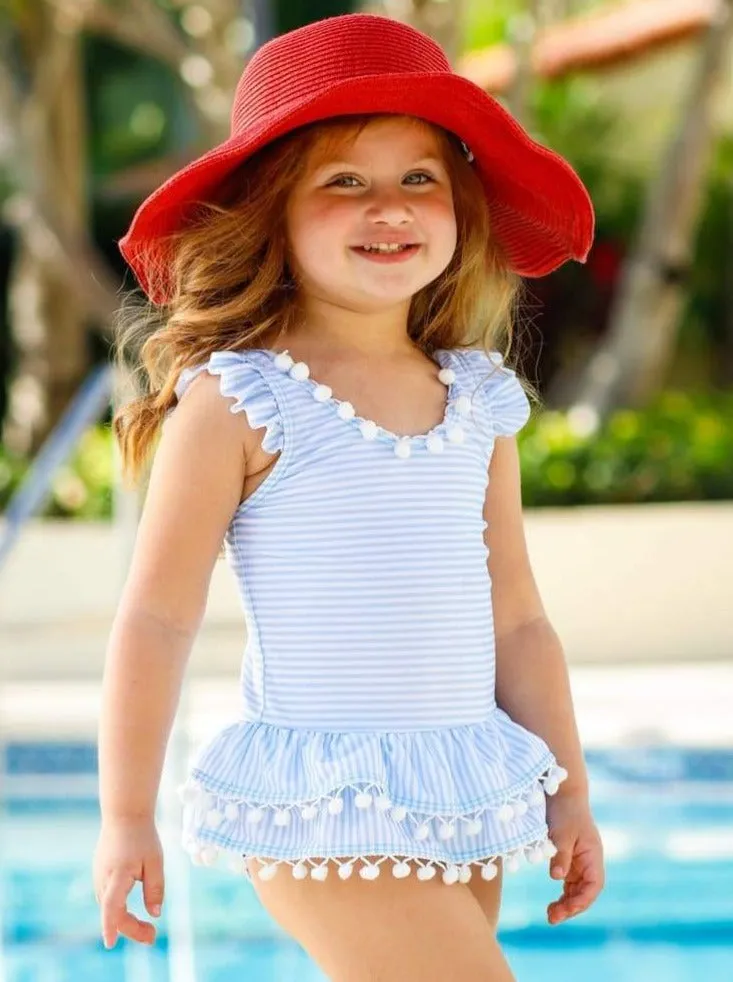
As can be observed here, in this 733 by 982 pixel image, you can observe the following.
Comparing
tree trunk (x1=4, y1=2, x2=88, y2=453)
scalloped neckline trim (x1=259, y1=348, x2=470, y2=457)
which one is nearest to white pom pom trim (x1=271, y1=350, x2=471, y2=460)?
scalloped neckline trim (x1=259, y1=348, x2=470, y2=457)

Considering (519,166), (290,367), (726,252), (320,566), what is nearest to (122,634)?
(320,566)

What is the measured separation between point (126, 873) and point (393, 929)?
31 centimetres

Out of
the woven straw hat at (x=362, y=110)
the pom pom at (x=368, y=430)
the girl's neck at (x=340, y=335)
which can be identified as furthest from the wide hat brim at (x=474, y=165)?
the pom pom at (x=368, y=430)

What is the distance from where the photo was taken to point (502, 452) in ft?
7.45

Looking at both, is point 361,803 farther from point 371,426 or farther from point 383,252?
point 383,252

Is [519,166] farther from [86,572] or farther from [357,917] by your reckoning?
[86,572]

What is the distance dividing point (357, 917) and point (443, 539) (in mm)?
471

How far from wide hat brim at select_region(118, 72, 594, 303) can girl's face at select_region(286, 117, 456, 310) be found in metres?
0.05

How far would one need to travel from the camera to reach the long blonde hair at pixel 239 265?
213 centimetres

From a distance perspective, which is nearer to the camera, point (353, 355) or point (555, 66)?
point (353, 355)

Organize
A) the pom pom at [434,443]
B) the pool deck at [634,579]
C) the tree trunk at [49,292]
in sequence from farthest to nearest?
1. the tree trunk at [49,292]
2. the pool deck at [634,579]
3. the pom pom at [434,443]

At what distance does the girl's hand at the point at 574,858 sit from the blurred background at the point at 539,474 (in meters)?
0.70

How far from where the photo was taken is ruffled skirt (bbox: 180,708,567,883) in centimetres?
193

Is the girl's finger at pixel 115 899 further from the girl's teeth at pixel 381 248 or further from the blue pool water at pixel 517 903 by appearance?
the blue pool water at pixel 517 903
